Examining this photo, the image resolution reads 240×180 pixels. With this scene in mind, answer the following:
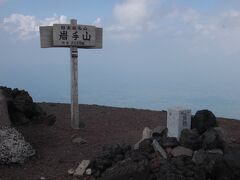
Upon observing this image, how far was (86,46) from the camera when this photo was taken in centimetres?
1170

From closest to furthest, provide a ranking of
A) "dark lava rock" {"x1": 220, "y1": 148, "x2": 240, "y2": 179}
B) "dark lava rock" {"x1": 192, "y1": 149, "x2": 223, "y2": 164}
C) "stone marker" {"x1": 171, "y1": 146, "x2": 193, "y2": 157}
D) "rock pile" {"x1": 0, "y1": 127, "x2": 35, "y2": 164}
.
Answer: "dark lava rock" {"x1": 220, "y1": 148, "x2": 240, "y2": 179} → "dark lava rock" {"x1": 192, "y1": 149, "x2": 223, "y2": 164} → "stone marker" {"x1": 171, "y1": 146, "x2": 193, "y2": 157} → "rock pile" {"x1": 0, "y1": 127, "x2": 35, "y2": 164}

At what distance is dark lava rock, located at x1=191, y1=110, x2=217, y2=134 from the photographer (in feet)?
29.2

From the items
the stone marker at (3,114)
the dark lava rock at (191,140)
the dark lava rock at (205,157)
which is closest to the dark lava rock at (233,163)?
the dark lava rock at (205,157)

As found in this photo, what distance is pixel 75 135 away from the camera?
10.4 m

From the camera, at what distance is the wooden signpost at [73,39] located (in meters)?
11.3

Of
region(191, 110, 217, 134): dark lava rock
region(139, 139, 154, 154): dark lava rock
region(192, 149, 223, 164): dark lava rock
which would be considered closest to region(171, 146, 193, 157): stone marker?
region(192, 149, 223, 164): dark lava rock

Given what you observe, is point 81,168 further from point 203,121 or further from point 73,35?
point 73,35

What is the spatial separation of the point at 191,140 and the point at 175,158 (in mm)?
814

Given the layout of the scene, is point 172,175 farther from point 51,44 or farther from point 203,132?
point 51,44

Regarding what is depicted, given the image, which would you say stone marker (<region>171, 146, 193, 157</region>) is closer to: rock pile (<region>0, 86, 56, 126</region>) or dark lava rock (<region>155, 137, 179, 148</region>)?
dark lava rock (<region>155, 137, 179, 148</region>)

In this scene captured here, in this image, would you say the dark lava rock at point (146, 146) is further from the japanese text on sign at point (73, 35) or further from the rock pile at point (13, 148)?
the japanese text on sign at point (73, 35)

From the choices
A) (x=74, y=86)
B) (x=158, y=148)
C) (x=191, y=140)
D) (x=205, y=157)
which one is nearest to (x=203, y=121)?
(x=191, y=140)

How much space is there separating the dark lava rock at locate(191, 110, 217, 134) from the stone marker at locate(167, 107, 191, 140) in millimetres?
138

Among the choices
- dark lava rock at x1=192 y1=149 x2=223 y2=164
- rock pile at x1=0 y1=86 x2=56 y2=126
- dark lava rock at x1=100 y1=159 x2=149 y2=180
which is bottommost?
dark lava rock at x1=100 y1=159 x2=149 y2=180
